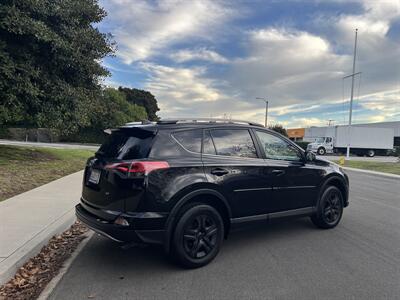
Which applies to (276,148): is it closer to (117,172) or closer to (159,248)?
(159,248)

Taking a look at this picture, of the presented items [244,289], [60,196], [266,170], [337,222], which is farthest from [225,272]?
[60,196]

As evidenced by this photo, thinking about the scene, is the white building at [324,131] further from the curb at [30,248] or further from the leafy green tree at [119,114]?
the curb at [30,248]

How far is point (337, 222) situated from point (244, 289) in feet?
10.6

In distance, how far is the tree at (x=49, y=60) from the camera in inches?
411

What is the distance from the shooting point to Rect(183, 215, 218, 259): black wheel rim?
4340 mm

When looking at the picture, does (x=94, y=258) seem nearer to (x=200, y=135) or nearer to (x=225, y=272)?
(x=225, y=272)

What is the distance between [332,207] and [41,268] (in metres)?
4.72

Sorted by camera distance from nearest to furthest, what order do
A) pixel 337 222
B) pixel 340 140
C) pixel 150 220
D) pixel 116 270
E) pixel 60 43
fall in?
1. pixel 150 220
2. pixel 116 270
3. pixel 337 222
4. pixel 60 43
5. pixel 340 140

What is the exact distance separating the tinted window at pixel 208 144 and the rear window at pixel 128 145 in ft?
2.47

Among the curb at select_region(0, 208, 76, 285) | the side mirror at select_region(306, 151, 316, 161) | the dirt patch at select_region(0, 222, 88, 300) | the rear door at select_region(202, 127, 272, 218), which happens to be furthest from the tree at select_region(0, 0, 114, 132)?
the side mirror at select_region(306, 151, 316, 161)

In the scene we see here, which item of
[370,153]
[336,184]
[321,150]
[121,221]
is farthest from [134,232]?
[370,153]

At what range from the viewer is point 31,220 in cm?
589

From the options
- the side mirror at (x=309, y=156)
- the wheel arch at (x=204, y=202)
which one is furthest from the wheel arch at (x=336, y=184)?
the wheel arch at (x=204, y=202)

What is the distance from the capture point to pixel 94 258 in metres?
4.75
